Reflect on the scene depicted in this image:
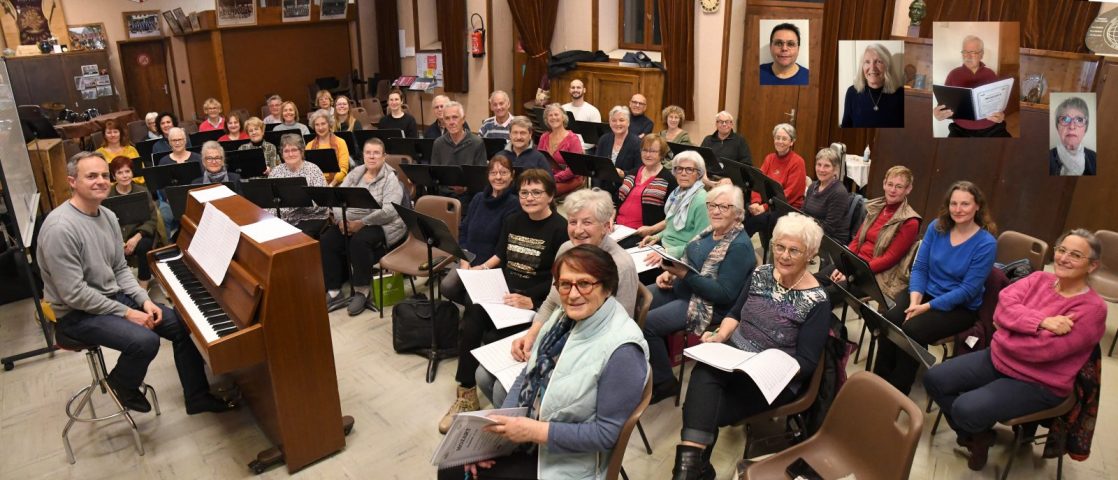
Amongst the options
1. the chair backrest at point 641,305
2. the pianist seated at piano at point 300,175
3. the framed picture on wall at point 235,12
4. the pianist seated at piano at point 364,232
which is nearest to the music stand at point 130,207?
the pianist seated at piano at point 300,175

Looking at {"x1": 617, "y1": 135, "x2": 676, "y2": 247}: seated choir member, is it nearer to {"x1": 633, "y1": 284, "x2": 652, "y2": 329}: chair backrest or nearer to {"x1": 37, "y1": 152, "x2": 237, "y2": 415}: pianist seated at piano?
{"x1": 633, "y1": 284, "x2": 652, "y2": 329}: chair backrest

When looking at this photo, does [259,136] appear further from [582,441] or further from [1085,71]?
[1085,71]

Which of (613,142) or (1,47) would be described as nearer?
(613,142)

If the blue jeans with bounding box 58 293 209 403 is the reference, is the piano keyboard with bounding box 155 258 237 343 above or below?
above

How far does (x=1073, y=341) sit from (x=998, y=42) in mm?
2784

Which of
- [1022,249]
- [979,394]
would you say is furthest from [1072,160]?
[979,394]

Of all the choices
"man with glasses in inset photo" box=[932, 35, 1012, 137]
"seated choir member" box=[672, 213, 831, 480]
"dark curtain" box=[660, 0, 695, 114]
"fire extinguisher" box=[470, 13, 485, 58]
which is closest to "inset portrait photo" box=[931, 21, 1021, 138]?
"man with glasses in inset photo" box=[932, 35, 1012, 137]

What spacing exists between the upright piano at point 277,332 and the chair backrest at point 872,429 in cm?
226

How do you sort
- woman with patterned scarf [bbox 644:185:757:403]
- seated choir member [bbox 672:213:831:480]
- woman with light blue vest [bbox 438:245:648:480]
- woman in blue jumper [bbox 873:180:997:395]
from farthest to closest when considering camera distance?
1. woman in blue jumper [bbox 873:180:997:395]
2. woman with patterned scarf [bbox 644:185:757:403]
3. seated choir member [bbox 672:213:831:480]
4. woman with light blue vest [bbox 438:245:648:480]

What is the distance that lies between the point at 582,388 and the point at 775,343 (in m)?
1.11

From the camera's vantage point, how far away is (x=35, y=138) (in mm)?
7258

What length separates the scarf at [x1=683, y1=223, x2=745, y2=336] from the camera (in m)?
3.61

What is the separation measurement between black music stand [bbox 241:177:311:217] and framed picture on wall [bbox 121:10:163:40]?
7716 millimetres

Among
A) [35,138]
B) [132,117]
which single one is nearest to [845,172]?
[35,138]
